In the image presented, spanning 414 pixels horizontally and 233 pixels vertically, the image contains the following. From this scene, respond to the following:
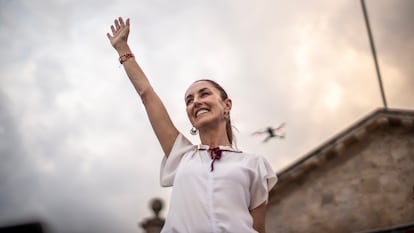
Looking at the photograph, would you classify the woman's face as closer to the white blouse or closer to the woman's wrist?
the white blouse

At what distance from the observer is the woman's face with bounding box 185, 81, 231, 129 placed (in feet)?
6.93

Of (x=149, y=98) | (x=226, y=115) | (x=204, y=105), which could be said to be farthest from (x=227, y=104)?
(x=149, y=98)

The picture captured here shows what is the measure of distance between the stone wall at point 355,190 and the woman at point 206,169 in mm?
8781

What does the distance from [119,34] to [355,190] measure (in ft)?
31.2

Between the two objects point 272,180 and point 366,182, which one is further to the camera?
point 366,182

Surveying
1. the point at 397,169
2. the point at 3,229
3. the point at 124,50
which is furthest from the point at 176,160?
the point at 397,169

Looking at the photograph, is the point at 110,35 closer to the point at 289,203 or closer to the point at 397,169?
the point at 289,203

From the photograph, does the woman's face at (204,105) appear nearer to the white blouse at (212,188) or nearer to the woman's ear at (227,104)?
the woman's ear at (227,104)

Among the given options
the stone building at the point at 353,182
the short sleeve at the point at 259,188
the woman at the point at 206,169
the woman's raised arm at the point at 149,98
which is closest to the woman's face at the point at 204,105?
the woman at the point at 206,169

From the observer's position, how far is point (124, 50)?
93.0 inches

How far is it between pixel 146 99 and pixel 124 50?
0.41 meters

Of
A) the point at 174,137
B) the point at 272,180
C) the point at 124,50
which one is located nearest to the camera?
the point at 272,180

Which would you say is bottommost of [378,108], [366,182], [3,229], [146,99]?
[366,182]

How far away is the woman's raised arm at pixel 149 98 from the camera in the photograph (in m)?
2.11
